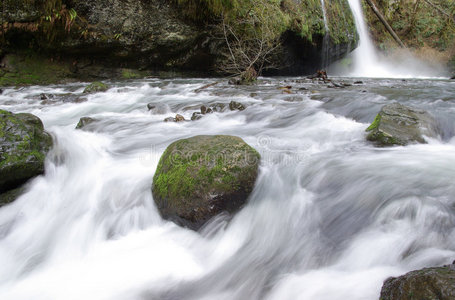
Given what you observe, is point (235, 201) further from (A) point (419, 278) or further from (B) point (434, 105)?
(B) point (434, 105)

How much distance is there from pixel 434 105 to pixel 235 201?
4809 millimetres

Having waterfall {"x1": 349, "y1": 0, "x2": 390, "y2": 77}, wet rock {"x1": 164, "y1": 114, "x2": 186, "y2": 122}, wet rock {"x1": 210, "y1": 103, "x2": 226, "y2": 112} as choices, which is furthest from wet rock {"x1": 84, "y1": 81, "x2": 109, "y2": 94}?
waterfall {"x1": 349, "y1": 0, "x2": 390, "y2": 77}

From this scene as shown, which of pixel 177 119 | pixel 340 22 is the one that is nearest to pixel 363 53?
pixel 340 22

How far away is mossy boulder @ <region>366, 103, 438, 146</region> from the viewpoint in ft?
10.7

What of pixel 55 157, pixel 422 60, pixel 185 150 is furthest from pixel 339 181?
pixel 422 60

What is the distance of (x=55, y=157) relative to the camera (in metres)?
3.22

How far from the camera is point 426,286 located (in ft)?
3.85

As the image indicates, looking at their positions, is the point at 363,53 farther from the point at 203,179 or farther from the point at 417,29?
the point at 203,179

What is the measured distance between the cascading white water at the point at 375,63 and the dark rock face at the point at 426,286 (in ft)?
51.4

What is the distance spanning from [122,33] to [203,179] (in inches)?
329

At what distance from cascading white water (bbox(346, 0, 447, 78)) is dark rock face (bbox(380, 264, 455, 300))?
51.4 ft

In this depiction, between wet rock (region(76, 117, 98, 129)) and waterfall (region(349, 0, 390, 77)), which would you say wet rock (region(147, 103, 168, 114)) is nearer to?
wet rock (region(76, 117, 98, 129))

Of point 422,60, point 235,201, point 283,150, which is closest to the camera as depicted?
point 235,201

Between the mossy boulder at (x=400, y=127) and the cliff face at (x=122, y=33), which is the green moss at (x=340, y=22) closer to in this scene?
the cliff face at (x=122, y=33)
